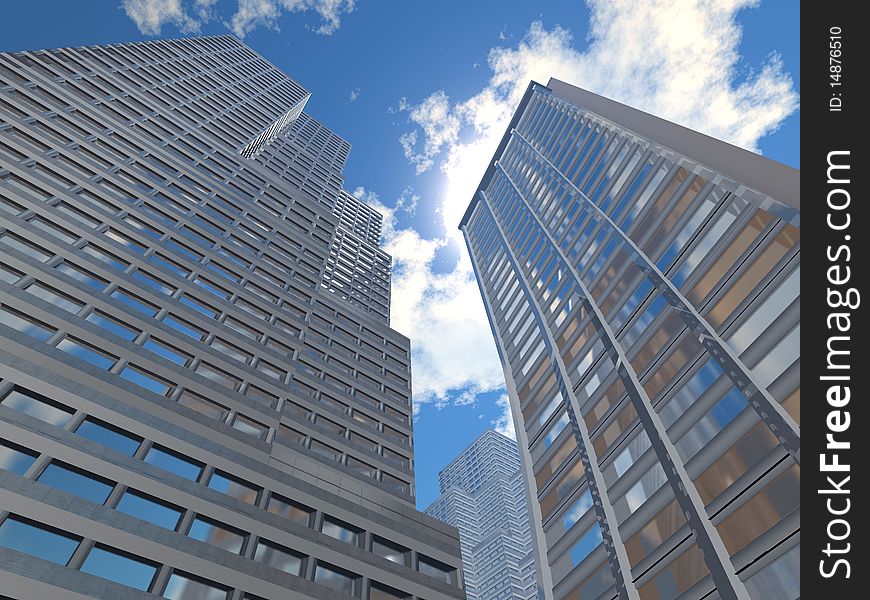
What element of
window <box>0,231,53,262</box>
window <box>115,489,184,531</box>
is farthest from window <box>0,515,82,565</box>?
window <box>0,231,53,262</box>

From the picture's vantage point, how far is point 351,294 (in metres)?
62.1

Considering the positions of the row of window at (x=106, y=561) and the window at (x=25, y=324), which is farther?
the window at (x=25, y=324)

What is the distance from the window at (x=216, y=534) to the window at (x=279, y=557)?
921 mm

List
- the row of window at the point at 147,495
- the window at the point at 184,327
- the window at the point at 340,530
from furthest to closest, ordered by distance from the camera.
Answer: the window at the point at 184,327
the window at the point at 340,530
the row of window at the point at 147,495

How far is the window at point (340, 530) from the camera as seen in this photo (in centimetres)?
2723

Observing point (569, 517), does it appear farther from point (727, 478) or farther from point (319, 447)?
point (319, 447)

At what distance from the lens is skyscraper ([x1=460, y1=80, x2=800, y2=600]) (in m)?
22.0

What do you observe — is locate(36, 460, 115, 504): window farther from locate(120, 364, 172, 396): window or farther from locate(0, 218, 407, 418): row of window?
locate(0, 218, 407, 418): row of window

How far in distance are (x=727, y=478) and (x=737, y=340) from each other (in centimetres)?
705

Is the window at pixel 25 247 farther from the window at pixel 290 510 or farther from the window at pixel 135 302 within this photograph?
the window at pixel 290 510

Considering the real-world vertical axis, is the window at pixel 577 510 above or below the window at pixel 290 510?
above

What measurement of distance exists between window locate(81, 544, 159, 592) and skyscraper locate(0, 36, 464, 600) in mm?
56

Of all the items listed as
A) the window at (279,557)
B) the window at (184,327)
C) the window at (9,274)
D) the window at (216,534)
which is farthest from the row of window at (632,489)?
the window at (9,274)

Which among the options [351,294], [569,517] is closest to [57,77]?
[351,294]
